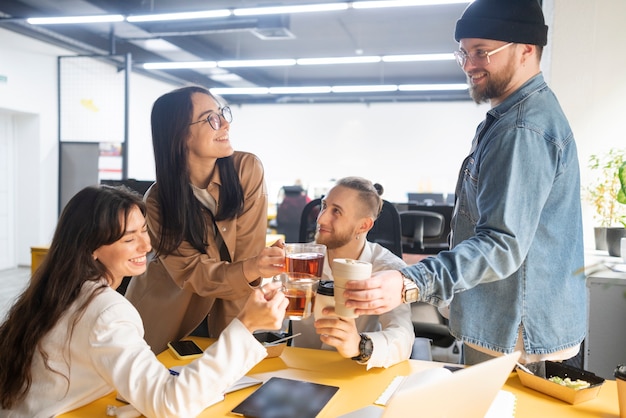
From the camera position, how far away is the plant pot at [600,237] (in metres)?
3.33

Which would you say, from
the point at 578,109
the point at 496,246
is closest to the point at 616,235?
the point at 578,109

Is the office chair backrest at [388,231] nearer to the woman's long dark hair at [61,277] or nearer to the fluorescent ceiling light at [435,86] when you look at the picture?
the woman's long dark hair at [61,277]

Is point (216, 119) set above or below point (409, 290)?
above

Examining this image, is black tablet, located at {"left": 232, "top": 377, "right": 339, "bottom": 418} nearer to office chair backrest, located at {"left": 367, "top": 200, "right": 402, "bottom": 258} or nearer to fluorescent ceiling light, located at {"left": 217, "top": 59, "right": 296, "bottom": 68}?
office chair backrest, located at {"left": 367, "top": 200, "right": 402, "bottom": 258}

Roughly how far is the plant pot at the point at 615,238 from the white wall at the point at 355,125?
0.38 meters

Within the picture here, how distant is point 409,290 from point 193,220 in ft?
3.32

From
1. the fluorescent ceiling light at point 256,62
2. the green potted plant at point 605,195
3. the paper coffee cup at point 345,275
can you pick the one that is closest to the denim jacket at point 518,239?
the paper coffee cup at point 345,275

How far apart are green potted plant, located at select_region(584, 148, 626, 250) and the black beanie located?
211 centimetres

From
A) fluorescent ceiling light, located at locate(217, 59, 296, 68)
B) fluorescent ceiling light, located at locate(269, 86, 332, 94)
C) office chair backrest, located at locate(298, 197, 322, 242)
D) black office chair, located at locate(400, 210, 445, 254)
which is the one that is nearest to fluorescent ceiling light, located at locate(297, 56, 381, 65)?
fluorescent ceiling light, located at locate(217, 59, 296, 68)

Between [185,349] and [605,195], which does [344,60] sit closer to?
[605,195]

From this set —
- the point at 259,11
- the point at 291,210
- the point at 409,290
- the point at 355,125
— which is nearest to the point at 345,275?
the point at 409,290

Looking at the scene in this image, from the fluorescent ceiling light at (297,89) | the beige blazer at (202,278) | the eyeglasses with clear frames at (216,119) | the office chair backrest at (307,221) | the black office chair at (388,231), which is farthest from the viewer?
the fluorescent ceiling light at (297,89)

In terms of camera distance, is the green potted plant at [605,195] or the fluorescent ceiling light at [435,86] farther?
the fluorescent ceiling light at [435,86]

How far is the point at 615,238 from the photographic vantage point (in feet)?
10.4
